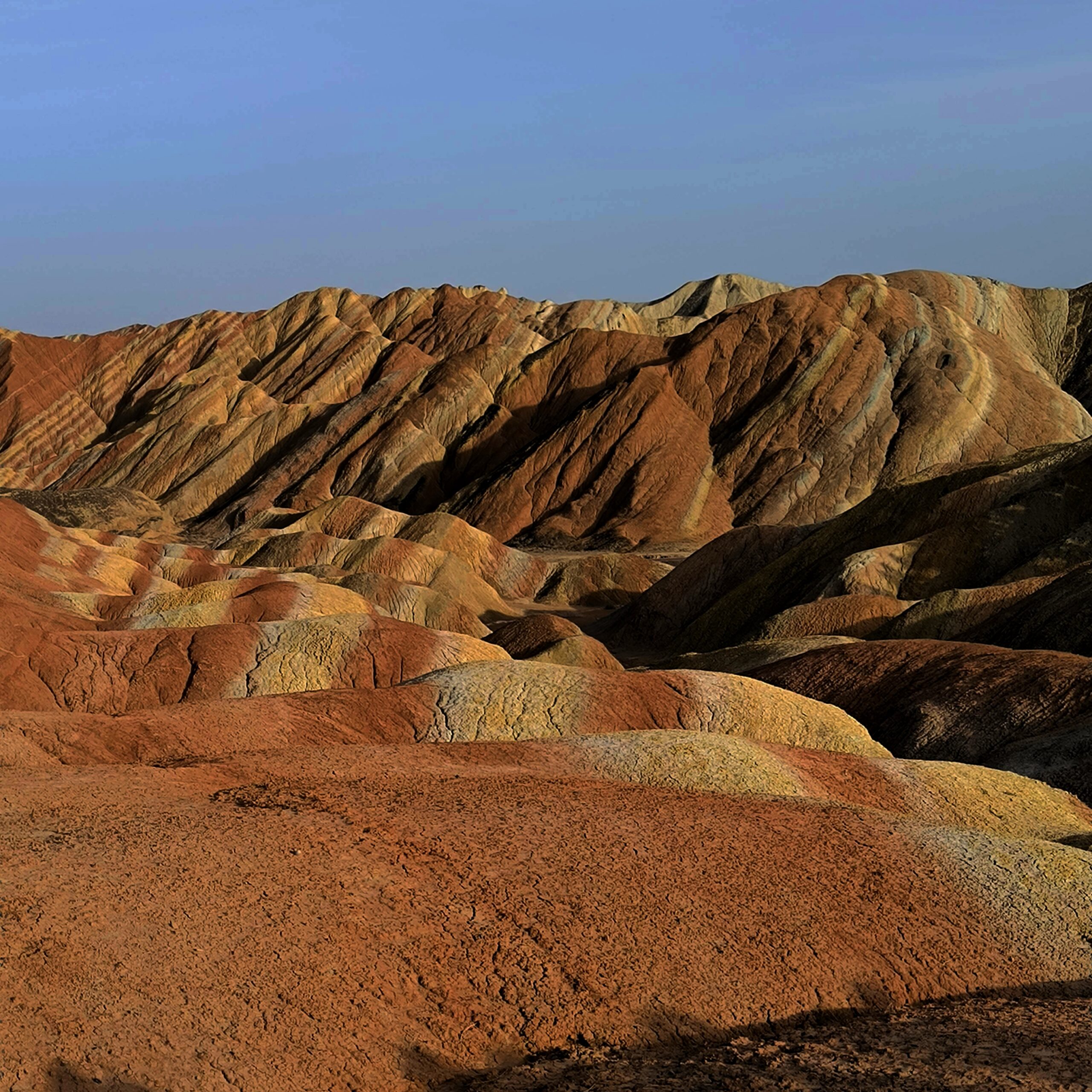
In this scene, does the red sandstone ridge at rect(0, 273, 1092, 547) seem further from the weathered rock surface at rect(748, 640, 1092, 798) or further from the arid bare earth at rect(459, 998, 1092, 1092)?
the arid bare earth at rect(459, 998, 1092, 1092)

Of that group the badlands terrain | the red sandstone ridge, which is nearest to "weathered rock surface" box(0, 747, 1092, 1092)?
the badlands terrain

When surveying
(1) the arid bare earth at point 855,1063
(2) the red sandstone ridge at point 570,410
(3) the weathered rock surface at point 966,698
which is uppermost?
(1) the arid bare earth at point 855,1063

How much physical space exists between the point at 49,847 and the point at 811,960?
22.4 ft

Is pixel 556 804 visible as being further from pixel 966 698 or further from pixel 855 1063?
pixel 966 698

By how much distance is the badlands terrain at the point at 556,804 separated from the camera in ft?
32.3

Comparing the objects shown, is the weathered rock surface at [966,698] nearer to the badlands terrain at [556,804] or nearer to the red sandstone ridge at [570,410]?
the badlands terrain at [556,804]

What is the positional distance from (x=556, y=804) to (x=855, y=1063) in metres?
4.91

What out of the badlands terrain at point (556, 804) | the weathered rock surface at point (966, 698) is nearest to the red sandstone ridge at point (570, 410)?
the badlands terrain at point (556, 804)

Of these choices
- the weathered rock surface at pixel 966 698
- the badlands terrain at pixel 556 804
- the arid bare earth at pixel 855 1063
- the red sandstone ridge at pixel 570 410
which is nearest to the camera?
the arid bare earth at pixel 855 1063

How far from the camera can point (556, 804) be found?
555 inches

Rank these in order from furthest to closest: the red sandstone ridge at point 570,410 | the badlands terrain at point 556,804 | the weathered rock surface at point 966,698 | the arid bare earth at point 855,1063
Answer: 1. the red sandstone ridge at point 570,410
2. the weathered rock surface at point 966,698
3. the badlands terrain at point 556,804
4. the arid bare earth at point 855,1063

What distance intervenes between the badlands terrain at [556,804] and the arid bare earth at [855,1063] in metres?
0.04

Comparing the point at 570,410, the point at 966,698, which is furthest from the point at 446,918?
the point at 570,410

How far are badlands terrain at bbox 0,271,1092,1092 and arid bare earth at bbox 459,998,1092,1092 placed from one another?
0.04m
